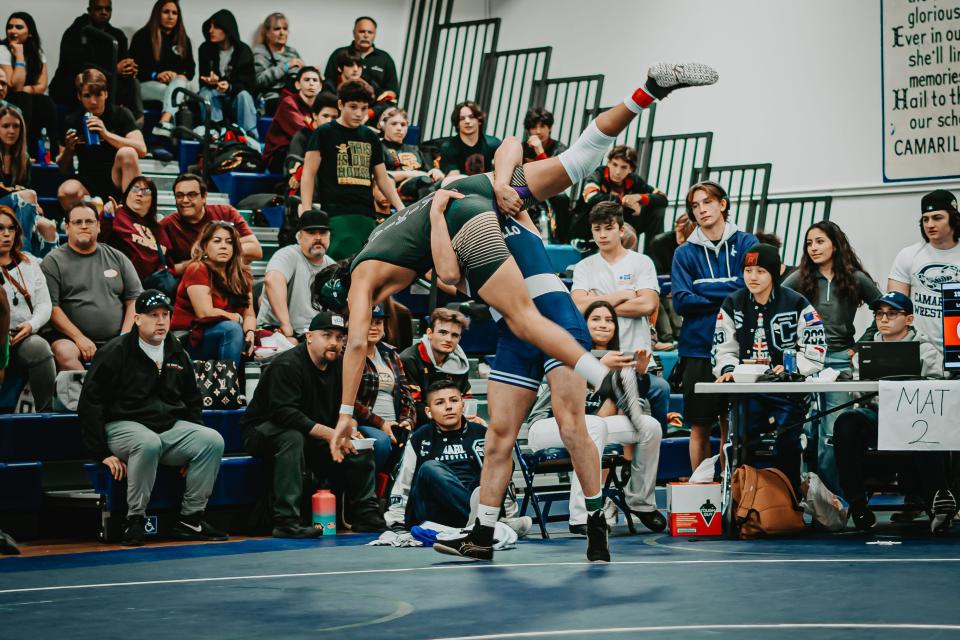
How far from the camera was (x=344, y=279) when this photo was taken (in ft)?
20.3

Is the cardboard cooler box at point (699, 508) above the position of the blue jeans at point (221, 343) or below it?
below

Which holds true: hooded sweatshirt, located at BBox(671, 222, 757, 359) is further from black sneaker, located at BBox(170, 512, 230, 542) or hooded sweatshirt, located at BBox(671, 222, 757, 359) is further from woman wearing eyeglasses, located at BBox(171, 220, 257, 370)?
black sneaker, located at BBox(170, 512, 230, 542)

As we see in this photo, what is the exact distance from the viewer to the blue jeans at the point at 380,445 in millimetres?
7629

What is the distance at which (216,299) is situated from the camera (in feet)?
26.2

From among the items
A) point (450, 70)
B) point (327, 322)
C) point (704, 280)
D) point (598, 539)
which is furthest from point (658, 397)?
point (450, 70)

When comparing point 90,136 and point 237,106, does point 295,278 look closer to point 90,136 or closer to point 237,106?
point 90,136

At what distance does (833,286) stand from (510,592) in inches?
149

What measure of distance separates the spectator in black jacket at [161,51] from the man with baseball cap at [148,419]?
480 cm

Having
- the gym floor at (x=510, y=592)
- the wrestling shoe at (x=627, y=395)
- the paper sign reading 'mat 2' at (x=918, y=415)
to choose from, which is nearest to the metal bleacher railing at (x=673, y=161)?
the wrestling shoe at (x=627, y=395)

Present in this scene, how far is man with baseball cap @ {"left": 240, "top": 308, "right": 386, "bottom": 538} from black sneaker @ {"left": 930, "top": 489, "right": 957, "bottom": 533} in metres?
2.90

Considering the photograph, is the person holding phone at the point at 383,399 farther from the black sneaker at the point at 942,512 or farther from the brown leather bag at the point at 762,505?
the black sneaker at the point at 942,512

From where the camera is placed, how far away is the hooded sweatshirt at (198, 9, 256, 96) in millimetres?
11688

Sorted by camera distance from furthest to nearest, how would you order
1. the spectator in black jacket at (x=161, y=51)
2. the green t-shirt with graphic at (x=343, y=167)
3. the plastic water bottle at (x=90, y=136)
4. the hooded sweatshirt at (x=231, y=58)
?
the hooded sweatshirt at (x=231, y=58) < the spectator in black jacket at (x=161, y=51) < the plastic water bottle at (x=90, y=136) < the green t-shirt with graphic at (x=343, y=167)

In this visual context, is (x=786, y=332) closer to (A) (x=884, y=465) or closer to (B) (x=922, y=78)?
(A) (x=884, y=465)
